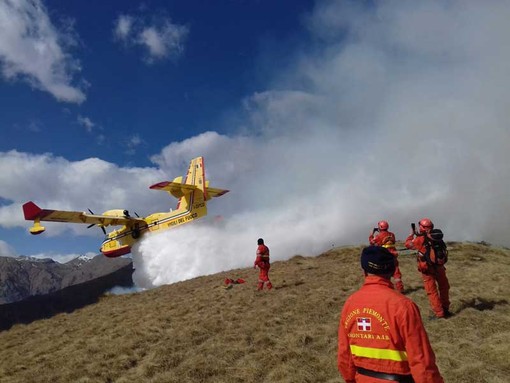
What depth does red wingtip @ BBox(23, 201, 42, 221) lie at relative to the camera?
1210 inches

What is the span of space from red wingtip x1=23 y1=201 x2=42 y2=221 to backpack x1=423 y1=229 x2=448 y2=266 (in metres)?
30.1

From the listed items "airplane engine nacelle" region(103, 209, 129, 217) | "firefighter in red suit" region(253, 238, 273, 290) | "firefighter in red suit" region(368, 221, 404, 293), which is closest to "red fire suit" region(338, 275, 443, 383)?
"firefighter in red suit" region(368, 221, 404, 293)

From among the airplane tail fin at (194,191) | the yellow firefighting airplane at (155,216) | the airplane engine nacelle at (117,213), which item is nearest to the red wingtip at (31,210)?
the yellow firefighting airplane at (155,216)

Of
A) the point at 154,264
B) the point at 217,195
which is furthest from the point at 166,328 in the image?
the point at 217,195

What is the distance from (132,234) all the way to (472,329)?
34378mm

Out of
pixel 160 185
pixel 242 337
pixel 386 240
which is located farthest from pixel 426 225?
pixel 160 185

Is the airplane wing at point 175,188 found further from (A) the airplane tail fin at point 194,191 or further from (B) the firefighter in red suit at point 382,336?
(B) the firefighter in red suit at point 382,336

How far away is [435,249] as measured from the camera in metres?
11.9

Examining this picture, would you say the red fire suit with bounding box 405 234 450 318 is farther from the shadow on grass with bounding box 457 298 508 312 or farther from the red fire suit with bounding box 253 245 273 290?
the red fire suit with bounding box 253 245 273 290

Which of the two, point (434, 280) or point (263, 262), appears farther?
point (263, 262)

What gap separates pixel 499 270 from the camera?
20609 millimetres

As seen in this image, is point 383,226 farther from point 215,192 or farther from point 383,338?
point 215,192

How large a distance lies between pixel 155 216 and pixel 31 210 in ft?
38.2

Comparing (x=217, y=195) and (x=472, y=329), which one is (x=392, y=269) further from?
(x=217, y=195)
